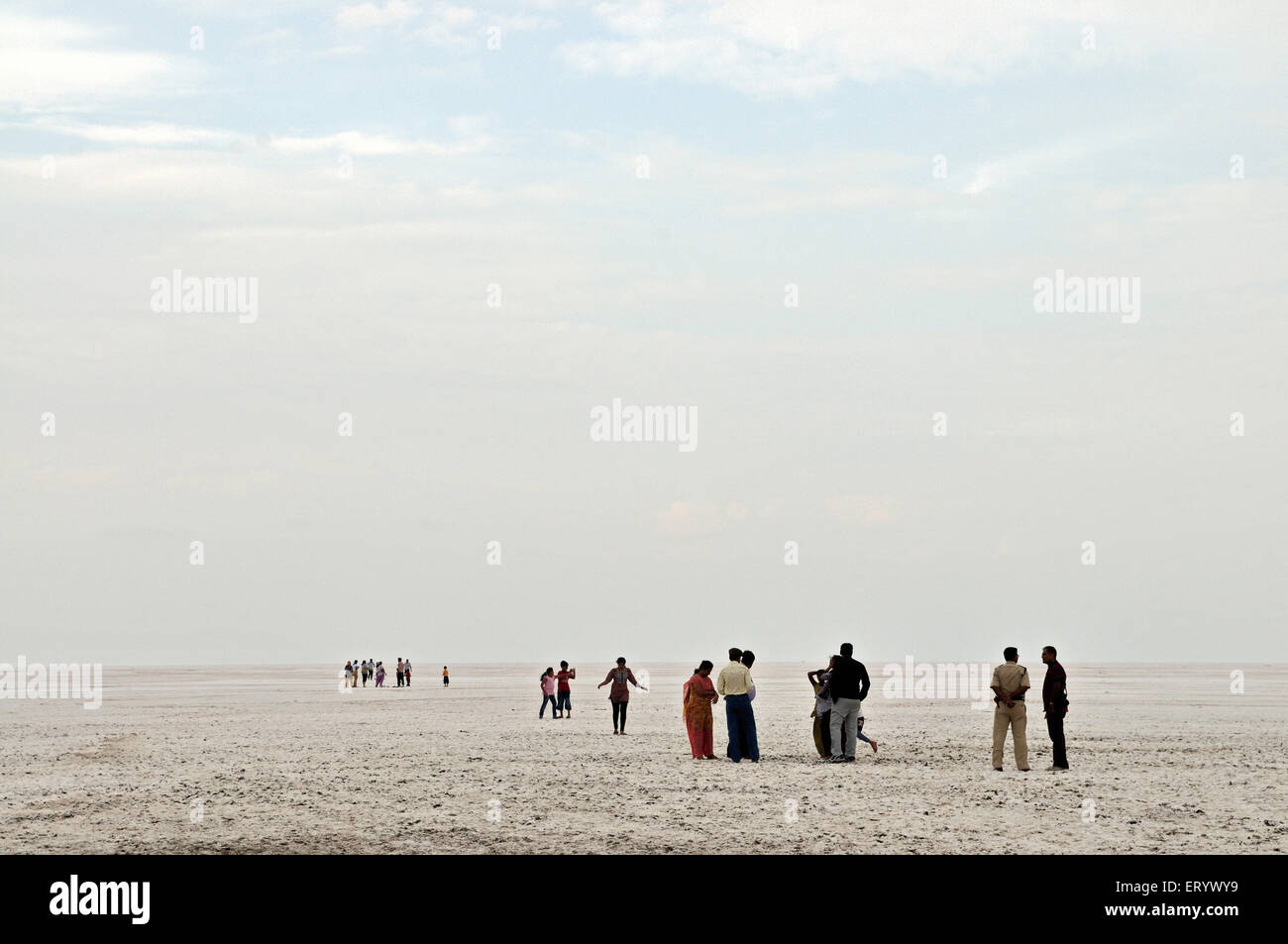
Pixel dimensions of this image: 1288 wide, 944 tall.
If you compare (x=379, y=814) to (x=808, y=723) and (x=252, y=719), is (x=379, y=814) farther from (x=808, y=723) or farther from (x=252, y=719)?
(x=252, y=719)

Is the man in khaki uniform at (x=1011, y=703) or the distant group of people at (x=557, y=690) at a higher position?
the man in khaki uniform at (x=1011, y=703)

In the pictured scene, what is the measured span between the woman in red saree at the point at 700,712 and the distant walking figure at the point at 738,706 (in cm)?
32

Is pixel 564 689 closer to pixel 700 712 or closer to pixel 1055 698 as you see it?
pixel 700 712

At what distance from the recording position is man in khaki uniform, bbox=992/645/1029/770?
21.5m

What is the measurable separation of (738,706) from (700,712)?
3.29ft

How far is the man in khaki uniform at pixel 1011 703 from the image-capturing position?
70.4ft

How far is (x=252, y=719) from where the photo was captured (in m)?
41.5

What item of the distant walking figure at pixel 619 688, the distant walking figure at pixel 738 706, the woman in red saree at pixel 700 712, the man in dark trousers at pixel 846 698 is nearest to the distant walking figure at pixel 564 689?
the distant walking figure at pixel 619 688

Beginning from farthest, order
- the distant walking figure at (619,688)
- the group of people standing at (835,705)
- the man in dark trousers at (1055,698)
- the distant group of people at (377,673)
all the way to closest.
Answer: the distant group of people at (377,673)
the distant walking figure at (619,688)
the group of people standing at (835,705)
the man in dark trousers at (1055,698)

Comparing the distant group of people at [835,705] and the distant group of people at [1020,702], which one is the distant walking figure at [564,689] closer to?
the distant group of people at [835,705]

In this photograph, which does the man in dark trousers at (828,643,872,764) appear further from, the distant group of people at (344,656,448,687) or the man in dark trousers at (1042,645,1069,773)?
the distant group of people at (344,656,448,687)

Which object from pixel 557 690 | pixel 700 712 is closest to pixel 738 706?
pixel 700 712
